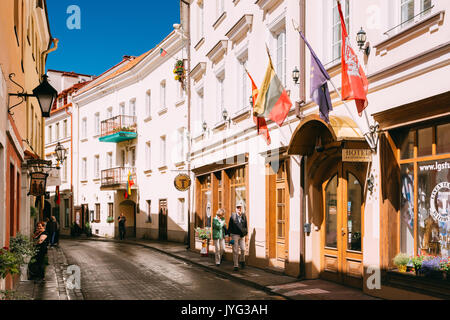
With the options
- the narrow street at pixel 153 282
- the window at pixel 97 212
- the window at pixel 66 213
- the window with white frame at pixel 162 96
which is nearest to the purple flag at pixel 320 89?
the narrow street at pixel 153 282

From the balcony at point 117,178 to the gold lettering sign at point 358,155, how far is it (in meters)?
24.1

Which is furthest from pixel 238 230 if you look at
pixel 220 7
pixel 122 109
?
pixel 122 109

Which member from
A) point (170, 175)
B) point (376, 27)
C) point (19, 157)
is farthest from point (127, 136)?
point (376, 27)

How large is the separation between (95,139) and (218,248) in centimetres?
2428

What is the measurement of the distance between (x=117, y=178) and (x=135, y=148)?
7.33 ft

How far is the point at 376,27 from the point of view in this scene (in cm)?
1009

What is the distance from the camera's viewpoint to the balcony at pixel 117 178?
33.3m

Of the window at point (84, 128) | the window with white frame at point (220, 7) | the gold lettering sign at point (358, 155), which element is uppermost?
the window with white frame at point (220, 7)

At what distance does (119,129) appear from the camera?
1313 inches

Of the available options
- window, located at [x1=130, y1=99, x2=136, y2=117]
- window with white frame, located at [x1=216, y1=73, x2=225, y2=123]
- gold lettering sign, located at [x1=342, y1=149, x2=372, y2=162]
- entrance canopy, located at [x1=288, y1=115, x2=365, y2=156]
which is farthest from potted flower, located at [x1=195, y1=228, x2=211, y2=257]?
window, located at [x1=130, y1=99, x2=136, y2=117]

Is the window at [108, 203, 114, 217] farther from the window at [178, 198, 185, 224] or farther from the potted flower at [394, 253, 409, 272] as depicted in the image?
the potted flower at [394, 253, 409, 272]

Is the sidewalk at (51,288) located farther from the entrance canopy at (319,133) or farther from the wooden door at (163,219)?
the wooden door at (163,219)

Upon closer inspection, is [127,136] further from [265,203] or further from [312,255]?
[312,255]

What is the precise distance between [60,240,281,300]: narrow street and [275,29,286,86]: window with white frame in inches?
220
